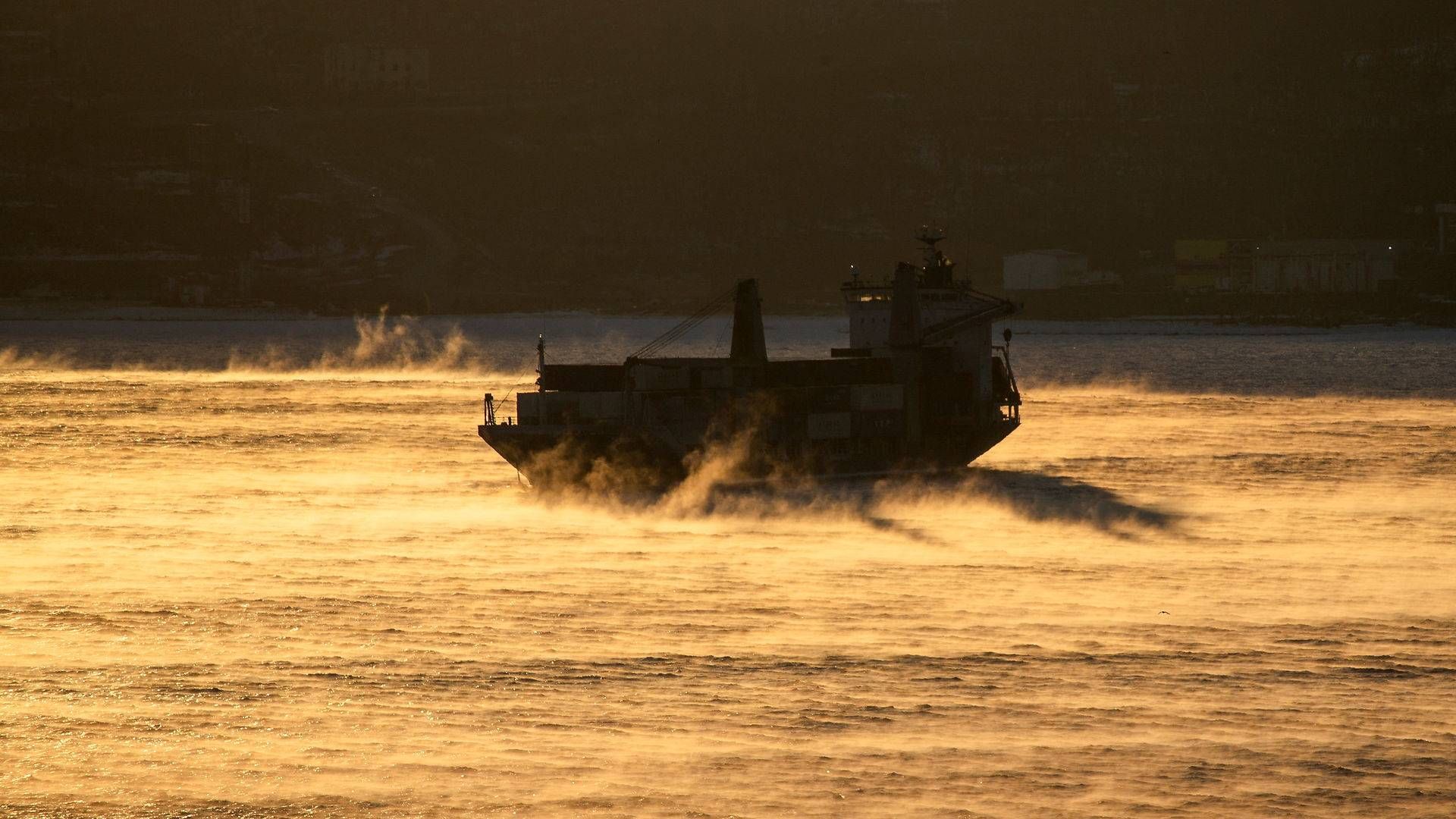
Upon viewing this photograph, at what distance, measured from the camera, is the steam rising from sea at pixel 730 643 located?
2650 centimetres

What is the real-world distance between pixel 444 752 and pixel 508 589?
15.7m

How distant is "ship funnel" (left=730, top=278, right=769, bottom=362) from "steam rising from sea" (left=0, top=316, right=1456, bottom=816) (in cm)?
689

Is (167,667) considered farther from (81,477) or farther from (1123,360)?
(1123,360)

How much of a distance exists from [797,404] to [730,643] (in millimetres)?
32393

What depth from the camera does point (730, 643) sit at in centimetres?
3650

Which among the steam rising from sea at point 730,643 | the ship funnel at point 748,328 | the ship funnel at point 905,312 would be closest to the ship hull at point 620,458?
the steam rising from sea at point 730,643

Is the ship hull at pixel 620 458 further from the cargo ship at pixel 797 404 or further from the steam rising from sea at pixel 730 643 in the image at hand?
the steam rising from sea at pixel 730 643

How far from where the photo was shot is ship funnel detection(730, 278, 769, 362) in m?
71.0

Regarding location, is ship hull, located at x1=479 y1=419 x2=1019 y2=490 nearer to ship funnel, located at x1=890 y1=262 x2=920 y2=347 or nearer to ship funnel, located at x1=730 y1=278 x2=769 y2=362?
ship funnel, located at x1=730 y1=278 x2=769 y2=362

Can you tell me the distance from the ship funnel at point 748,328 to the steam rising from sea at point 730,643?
689 cm

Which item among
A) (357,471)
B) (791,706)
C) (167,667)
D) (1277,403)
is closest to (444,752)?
(791,706)

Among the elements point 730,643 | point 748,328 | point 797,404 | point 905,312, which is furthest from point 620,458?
point 730,643

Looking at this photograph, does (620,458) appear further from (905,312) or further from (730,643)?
(730,643)

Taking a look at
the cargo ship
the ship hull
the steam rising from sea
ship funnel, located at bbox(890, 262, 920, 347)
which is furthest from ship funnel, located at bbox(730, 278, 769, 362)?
the steam rising from sea
